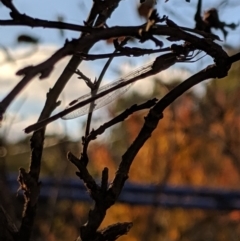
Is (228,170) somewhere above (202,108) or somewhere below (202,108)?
above

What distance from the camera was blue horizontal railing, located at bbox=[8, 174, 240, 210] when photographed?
2.39 m

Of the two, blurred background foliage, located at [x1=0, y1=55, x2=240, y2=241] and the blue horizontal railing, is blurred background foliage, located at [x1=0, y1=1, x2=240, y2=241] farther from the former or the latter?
the blue horizontal railing

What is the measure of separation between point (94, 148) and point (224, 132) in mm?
1486

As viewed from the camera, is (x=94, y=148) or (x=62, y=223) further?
(x=94, y=148)

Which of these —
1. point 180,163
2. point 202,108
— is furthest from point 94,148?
point 202,108

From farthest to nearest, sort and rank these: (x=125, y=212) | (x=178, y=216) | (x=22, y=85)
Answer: (x=178, y=216), (x=125, y=212), (x=22, y=85)

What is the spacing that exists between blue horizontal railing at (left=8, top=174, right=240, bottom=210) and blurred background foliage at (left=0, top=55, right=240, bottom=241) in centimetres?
16

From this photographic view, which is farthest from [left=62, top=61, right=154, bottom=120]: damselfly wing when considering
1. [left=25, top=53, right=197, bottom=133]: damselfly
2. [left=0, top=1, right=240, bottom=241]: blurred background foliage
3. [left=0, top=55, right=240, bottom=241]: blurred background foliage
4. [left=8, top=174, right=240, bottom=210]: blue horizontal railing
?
[left=0, top=55, right=240, bottom=241]: blurred background foliage

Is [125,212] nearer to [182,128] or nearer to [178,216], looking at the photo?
[182,128]

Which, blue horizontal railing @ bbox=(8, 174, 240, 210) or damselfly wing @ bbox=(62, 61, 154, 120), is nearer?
damselfly wing @ bbox=(62, 61, 154, 120)

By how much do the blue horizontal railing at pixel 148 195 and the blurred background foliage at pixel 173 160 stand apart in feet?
0.54

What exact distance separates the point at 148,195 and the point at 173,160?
1.10m

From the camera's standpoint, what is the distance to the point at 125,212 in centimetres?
412

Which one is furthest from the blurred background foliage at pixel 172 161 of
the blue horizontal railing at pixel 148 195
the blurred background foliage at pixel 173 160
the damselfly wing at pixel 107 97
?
the damselfly wing at pixel 107 97
